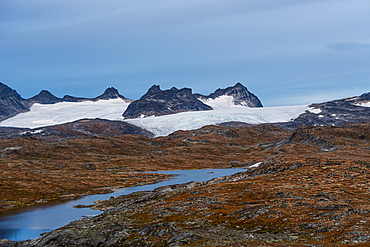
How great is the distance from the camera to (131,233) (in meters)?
43.9

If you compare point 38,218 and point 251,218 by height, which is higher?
point 251,218

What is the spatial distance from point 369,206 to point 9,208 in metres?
85.6

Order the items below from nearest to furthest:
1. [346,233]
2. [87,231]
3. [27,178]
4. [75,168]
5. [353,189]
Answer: [346,233]
[87,231]
[353,189]
[27,178]
[75,168]

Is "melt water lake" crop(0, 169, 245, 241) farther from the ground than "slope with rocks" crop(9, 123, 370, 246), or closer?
closer

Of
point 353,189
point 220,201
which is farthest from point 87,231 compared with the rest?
point 353,189

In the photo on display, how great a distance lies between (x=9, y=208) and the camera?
87250 millimetres

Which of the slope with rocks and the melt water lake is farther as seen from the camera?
the melt water lake

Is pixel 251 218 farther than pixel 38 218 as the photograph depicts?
No

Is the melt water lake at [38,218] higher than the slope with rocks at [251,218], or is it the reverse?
the slope with rocks at [251,218]

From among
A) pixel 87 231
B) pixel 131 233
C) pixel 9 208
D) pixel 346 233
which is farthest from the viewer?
pixel 9 208

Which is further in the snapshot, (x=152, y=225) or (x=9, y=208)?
(x=9, y=208)

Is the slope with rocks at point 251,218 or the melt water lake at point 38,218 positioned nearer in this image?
the slope with rocks at point 251,218

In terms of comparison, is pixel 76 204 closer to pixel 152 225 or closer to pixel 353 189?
pixel 152 225

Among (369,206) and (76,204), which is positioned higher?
(369,206)
